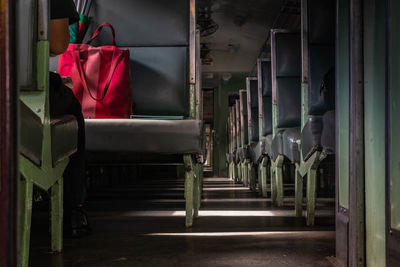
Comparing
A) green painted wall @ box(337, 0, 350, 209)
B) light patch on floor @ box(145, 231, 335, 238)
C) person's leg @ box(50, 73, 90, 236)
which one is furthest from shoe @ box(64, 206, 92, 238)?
green painted wall @ box(337, 0, 350, 209)

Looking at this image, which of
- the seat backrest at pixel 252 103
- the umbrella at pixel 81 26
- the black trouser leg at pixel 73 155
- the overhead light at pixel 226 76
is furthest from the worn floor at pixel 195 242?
the overhead light at pixel 226 76

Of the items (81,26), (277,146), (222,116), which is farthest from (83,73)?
(222,116)

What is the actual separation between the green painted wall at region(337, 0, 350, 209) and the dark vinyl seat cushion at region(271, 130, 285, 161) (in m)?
1.47

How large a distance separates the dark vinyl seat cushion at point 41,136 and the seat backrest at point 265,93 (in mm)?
2657

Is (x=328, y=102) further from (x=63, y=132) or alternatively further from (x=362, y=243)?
(x=63, y=132)

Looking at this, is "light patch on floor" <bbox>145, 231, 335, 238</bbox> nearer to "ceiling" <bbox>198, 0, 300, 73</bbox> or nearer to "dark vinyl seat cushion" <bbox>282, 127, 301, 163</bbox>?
"dark vinyl seat cushion" <bbox>282, 127, 301, 163</bbox>

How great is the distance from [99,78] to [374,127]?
58.0 inches

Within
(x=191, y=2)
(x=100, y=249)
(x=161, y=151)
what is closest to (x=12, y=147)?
(x=100, y=249)

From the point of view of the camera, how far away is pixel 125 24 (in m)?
2.48

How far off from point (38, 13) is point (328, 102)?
144cm

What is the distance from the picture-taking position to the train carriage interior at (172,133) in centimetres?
90

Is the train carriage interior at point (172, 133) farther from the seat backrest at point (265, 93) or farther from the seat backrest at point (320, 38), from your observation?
the seat backrest at point (265, 93)

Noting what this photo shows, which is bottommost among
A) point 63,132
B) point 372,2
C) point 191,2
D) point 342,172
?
point 342,172

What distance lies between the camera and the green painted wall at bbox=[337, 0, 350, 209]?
4.02 feet
